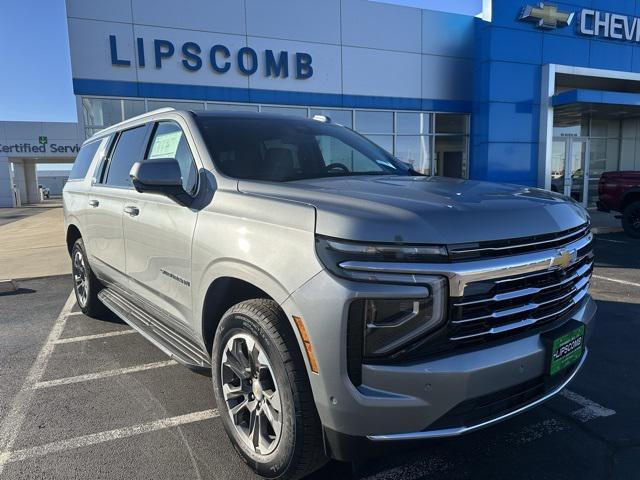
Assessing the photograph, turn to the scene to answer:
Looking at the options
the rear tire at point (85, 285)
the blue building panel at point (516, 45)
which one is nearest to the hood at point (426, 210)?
the rear tire at point (85, 285)

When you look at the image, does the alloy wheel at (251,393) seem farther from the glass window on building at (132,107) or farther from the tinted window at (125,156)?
the glass window on building at (132,107)

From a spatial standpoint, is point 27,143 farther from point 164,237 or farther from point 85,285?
point 164,237

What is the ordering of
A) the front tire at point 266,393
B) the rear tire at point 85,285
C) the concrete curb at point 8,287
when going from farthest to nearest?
the concrete curb at point 8,287 < the rear tire at point 85,285 < the front tire at point 266,393

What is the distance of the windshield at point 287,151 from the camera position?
316 centimetres

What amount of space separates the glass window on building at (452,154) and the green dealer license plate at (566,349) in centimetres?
1444

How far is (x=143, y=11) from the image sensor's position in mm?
12289

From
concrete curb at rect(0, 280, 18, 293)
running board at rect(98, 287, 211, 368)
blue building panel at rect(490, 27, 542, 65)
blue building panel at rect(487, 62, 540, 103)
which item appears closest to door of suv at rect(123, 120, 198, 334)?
running board at rect(98, 287, 211, 368)

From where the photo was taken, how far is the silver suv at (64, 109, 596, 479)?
6.49 ft

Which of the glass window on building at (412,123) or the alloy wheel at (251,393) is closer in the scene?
the alloy wheel at (251,393)

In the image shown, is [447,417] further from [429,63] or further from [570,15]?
[570,15]

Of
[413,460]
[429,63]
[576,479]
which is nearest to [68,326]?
[413,460]

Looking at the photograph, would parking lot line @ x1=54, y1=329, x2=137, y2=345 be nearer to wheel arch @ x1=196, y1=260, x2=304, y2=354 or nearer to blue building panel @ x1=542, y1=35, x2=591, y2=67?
wheel arch @ x1=196, y1=260, x2=304, y2=354

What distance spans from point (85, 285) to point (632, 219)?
11667 mm

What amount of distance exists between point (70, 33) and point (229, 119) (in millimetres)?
10557
